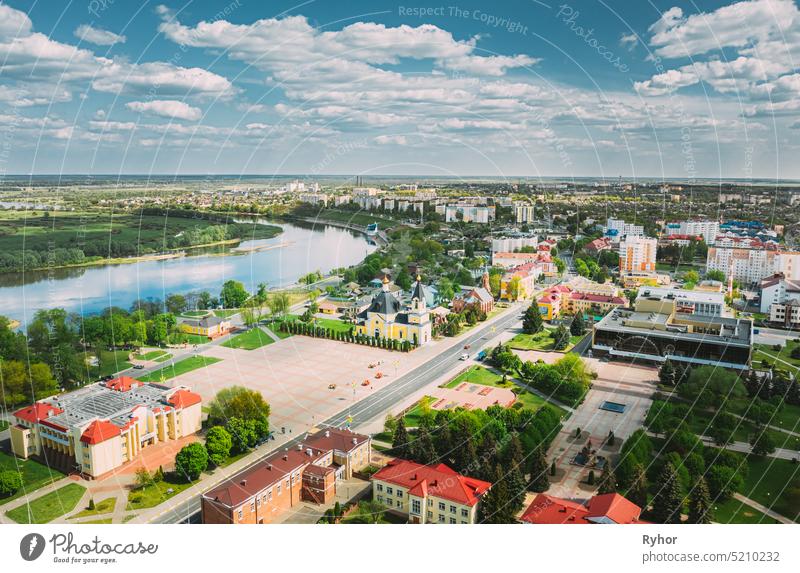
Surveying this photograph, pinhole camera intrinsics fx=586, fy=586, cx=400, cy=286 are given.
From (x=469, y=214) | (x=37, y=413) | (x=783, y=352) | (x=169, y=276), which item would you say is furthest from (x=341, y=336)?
(x=469, y=214)

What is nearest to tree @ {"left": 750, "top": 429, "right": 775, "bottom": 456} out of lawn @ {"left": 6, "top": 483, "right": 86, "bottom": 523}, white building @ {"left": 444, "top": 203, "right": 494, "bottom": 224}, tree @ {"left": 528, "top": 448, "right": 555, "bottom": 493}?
tree @ {"left": 528, "top": 448, "right": 555, "bottom": 493}

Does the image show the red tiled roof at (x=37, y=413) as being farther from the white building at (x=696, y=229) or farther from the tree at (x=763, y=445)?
the white building at (x=696, y=229)

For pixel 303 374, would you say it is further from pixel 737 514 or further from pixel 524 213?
pixel 524 213

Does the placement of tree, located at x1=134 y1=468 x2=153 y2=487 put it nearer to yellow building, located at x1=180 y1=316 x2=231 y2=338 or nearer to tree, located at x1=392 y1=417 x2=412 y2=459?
tree, located at x1=392 y1=417 x2=412 y2=459

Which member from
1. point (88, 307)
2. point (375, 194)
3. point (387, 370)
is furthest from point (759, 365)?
point (375, 194)

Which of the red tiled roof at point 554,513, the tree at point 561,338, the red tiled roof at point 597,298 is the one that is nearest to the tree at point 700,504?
the red tiled roof at point 554,513

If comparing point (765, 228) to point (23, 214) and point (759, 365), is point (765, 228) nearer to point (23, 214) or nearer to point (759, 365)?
point (759, 365)
